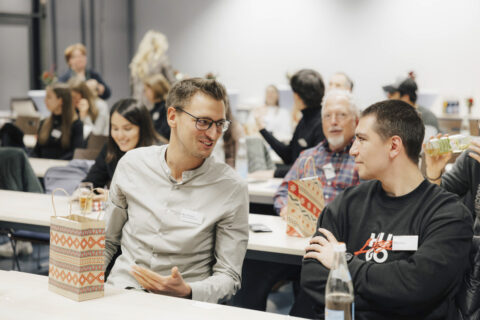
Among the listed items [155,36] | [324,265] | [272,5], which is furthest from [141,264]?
[272,5]

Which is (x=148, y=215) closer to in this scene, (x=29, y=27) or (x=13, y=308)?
(x=13, y=308)

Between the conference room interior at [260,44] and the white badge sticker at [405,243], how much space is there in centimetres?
629

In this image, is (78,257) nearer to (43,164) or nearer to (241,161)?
(241,161)

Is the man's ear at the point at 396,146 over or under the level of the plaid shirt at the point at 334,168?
over

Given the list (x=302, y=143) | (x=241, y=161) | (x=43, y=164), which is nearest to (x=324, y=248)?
(x=241, y=161)

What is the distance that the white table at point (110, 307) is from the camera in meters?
1.68

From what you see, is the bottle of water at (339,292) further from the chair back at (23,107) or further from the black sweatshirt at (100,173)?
the chair back at (23,107)

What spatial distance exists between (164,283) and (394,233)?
76 centimetres

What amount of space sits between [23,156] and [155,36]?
4962mm

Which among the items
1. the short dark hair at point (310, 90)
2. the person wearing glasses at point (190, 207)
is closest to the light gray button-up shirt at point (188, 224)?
the person wearing glasses at point (190, 207)

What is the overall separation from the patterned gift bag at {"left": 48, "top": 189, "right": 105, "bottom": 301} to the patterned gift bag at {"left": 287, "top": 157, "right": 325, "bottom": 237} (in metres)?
1.08

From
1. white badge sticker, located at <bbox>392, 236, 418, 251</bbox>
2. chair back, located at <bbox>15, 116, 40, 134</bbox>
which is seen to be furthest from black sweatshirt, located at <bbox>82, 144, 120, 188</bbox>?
chair back, located at <bbox>15, 116, 40, 134</bbox>

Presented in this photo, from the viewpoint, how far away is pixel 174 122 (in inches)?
88.2

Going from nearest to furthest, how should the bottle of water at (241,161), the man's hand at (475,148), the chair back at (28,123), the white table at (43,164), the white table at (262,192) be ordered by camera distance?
the man's hand at (475,148), the white table at (262,192), the bottle of water at (241,161), the white table at (43,164), the chair back at (28,123)
